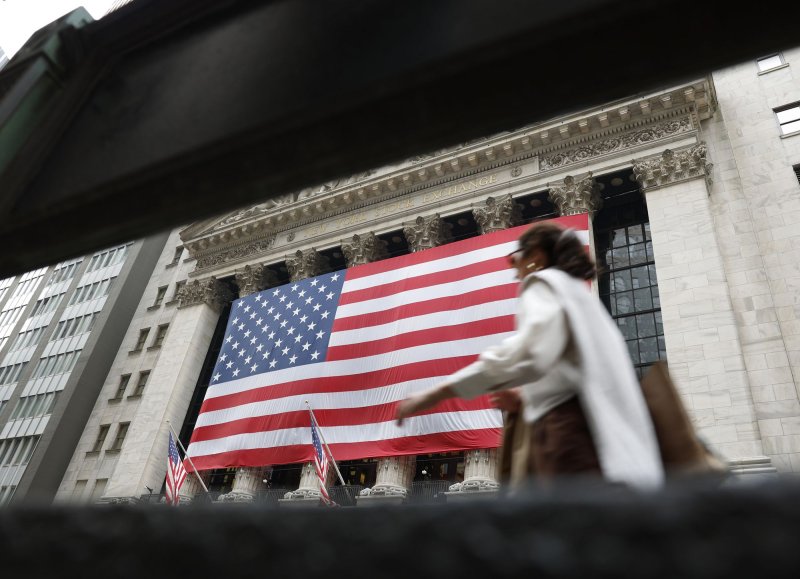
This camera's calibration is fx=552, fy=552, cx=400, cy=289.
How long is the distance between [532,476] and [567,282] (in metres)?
0.98

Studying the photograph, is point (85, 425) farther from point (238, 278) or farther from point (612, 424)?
point (612, 424)

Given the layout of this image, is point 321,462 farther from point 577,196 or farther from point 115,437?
point 115,437

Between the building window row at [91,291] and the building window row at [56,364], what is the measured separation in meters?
4.50

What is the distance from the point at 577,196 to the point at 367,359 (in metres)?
11.1

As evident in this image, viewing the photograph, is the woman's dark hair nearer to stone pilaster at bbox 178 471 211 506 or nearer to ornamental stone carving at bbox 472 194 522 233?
ornamental stone carving at bbox 472 194 522 233

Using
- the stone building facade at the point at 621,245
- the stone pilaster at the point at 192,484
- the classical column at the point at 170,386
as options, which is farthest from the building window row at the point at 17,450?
the stone pilaster at the point at 192,484

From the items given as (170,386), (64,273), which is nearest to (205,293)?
(170,386)

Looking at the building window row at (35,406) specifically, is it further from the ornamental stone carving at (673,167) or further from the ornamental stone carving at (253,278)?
the ornamental stone carving at (673,167)

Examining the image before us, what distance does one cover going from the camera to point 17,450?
33844mm

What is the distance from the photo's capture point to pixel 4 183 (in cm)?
253

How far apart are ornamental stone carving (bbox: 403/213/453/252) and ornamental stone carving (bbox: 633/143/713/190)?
8850 millimetres

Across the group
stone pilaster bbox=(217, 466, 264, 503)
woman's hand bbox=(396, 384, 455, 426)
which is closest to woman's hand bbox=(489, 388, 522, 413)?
woman's hand bbox=(396, 384, 455, 426)

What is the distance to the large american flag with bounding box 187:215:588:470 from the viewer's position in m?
19.2

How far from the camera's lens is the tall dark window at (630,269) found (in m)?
20.4
